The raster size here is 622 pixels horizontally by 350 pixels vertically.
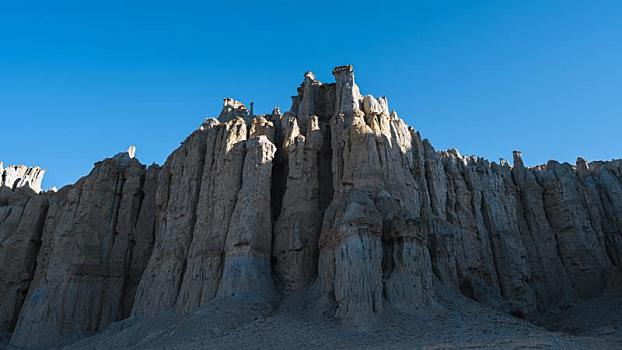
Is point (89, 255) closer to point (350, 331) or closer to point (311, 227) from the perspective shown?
point (311, 227)

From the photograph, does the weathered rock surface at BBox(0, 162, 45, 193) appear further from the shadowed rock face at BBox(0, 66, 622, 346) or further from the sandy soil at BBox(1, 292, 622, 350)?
the sandy soil at BBox(1, 292, 622, 350)

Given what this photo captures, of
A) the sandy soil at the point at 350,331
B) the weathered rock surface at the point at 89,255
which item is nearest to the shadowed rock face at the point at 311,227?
the weathered rock surface at the point at 89,255

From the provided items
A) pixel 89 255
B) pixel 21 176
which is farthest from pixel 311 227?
pixel 21 176

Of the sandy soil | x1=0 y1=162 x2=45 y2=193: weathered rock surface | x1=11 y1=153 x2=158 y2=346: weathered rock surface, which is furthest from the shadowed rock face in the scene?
x1=0 y1=162 x2=45 y2=193: weathered rock surface

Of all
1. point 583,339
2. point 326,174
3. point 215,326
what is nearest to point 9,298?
point 215,326

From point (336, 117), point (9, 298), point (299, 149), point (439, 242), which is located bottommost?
point (9, 298)

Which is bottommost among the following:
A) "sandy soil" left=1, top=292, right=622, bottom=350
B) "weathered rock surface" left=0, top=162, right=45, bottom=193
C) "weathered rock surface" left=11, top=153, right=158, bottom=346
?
"sandy soil" left=1, top=292, right=622, bottom=350

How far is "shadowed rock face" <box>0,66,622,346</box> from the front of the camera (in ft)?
100

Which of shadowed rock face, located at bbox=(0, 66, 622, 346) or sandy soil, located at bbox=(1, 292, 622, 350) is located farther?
shadowed rock face, located at bbox=(0, 66, 622, 346)

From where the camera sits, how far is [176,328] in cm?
2902

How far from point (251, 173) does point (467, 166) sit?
64.4 feet

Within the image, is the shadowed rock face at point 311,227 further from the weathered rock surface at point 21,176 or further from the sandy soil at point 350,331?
the weathered rock surface at point 21,176

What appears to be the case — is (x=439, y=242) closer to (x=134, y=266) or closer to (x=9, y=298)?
(x=134, y=266)

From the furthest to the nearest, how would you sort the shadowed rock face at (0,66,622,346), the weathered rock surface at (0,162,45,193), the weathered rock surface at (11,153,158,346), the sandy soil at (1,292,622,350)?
1. the weathered rock surface at (0,162,45,193)
2. the weathered rock surface at (11,153,158,346)
3. the shadowed rock face at (0,66,622,346)
4. the sandy soil at (1,292,622,350)
